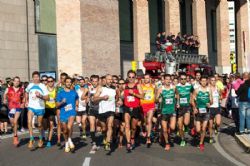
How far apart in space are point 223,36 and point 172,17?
33.3 ft

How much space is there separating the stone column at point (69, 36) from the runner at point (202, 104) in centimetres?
1798

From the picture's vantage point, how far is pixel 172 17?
41500 millimetres

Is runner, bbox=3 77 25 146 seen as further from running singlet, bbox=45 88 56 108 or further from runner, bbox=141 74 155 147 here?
runner, bbox=141 74 155 147

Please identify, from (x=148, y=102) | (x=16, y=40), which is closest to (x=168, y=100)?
(x=148, y=102)

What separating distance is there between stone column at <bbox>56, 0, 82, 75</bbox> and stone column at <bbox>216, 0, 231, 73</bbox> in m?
23.3

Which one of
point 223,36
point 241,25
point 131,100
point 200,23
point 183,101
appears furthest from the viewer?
point 241,25

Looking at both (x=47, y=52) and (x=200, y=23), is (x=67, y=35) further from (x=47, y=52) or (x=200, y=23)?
A: (x=200, y=23)

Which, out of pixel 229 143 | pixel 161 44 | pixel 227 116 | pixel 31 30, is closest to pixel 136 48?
pixel 161 44

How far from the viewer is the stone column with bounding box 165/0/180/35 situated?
41281mm

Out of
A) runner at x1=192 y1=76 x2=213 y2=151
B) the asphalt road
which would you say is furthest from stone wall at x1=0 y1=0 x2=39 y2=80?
runner at x1=192 y1=76 x2=213 y2=151

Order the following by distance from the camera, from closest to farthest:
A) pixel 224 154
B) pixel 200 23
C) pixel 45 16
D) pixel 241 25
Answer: pixel 224 154 → pixel 45 16 → pixel 200 23 → pixel 241 25

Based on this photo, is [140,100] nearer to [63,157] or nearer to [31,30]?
[63,157]

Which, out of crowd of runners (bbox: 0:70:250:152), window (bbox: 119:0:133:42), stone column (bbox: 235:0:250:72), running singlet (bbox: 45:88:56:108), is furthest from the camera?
stone column (bbox: 235:0:250:72)

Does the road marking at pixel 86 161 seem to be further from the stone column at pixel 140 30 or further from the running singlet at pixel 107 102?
the stone column at pixel 140 30
